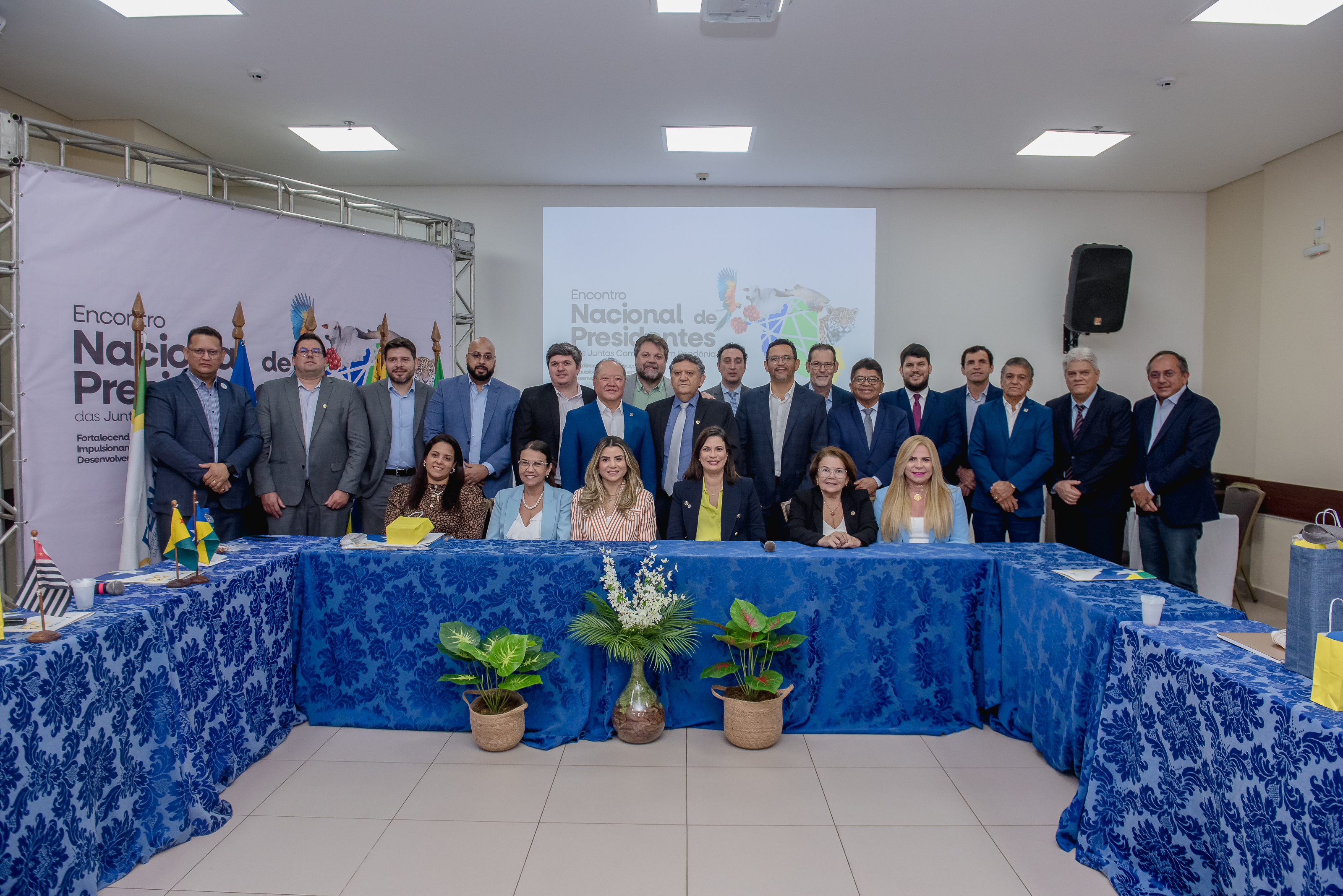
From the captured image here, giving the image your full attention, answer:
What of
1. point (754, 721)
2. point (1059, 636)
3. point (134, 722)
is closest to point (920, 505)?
point (1059, 636)

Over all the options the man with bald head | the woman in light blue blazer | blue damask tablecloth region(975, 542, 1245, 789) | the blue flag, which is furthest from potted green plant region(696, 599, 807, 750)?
the blue flag

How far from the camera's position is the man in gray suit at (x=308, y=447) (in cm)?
394

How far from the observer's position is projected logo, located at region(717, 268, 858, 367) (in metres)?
6.23

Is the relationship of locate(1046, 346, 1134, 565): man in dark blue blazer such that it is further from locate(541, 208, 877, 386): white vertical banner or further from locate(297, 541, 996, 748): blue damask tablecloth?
locate(541, 208, 877, 386): white vertical banner

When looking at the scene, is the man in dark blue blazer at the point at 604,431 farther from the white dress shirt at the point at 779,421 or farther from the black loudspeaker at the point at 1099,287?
the black loudspeaker at the point at 1099,287

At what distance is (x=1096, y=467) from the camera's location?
4.05 meters

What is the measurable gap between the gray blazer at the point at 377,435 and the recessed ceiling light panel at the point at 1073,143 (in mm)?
4522

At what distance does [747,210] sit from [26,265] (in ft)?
15.4

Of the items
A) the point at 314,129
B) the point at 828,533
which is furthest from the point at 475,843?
the point at 314,129

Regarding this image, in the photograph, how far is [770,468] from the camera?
4.23 metres

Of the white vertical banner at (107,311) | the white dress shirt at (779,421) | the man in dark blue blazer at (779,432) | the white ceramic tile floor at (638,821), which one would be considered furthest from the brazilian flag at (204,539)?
the white dress shirt at (779,421)

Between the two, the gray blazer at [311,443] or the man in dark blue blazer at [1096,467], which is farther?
the man in dark blue blazer at [1096,467]

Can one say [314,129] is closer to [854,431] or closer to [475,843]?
[854,431]

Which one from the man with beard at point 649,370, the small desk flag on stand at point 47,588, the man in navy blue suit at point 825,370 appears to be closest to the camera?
the small desk flag on stand at point 47,588
